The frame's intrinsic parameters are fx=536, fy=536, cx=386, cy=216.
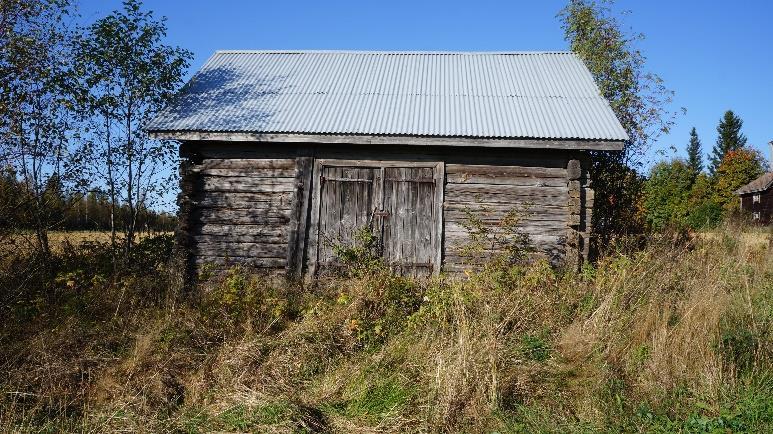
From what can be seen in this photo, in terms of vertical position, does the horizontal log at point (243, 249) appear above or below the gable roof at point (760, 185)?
below

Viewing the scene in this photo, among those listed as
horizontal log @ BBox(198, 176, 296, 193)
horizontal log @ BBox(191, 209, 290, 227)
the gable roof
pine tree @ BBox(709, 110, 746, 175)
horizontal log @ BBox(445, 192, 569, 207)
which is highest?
pine tree @ BBox(709, 110, 746, 175)

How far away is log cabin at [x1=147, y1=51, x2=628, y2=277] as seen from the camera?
838cm

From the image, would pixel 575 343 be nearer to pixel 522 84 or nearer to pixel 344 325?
pixel 344 325

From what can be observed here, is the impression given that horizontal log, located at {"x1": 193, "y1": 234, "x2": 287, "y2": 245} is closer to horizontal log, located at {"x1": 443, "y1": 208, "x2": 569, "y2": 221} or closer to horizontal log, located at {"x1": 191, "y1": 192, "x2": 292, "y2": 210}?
horizontal log, located at {"x1": 191, "y1": 192, "x2": 292, "y2": 210}

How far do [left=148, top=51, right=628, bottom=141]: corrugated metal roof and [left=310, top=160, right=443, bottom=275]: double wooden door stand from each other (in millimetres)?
766

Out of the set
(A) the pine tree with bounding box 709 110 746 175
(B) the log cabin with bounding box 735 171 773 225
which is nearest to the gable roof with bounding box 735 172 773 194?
(B) the log cabin with bounding box 735 171 773 225

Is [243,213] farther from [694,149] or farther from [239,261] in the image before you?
[694,149]

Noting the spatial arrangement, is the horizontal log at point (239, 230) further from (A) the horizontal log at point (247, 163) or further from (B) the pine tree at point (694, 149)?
(B) the pine tree at point (694, 149)

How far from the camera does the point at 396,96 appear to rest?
379 inches

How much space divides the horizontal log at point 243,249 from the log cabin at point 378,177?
0.02m

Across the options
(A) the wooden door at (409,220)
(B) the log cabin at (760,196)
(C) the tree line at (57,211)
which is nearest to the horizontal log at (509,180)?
(A) the wooden door at (409,220)

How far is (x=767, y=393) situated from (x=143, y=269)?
8.57m

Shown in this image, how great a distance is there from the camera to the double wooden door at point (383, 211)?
28.2ft

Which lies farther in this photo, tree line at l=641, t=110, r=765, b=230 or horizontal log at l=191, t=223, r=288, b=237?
tree line at l=641, t=110, r=765, b=230
